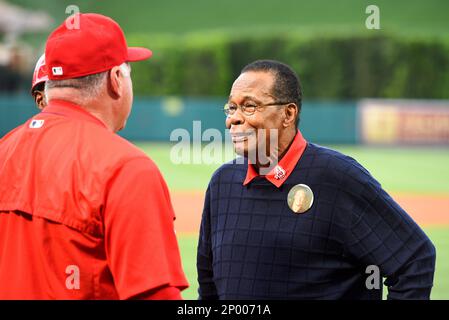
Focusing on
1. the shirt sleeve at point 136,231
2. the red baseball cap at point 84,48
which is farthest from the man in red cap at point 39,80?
the shirt sleeve at point 136,231

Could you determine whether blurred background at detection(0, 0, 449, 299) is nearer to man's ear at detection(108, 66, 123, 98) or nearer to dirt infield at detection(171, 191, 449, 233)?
dirt infield at detection(171, 191, 449, 233)

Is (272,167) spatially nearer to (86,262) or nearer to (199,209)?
(86,262)

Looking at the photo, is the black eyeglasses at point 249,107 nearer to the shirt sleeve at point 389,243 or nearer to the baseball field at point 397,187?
the shirt sleeve at point 389,243

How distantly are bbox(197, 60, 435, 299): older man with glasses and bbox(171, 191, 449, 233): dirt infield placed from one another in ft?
25.9


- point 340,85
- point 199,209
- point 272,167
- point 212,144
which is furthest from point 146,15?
point 272,167

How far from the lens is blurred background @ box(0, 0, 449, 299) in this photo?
20547 mm

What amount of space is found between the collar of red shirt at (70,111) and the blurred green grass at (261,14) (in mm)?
47515

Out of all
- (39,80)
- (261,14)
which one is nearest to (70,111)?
(39,80)

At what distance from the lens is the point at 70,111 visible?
2.73 metres

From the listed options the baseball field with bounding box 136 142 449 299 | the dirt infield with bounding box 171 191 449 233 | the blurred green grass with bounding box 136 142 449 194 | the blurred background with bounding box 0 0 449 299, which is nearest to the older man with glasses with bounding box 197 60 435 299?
the baseball field with bounding box 136 142 449 299

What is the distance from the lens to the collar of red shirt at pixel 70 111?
8.92ft

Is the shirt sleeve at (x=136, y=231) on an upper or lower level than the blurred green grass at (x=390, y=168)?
upper
